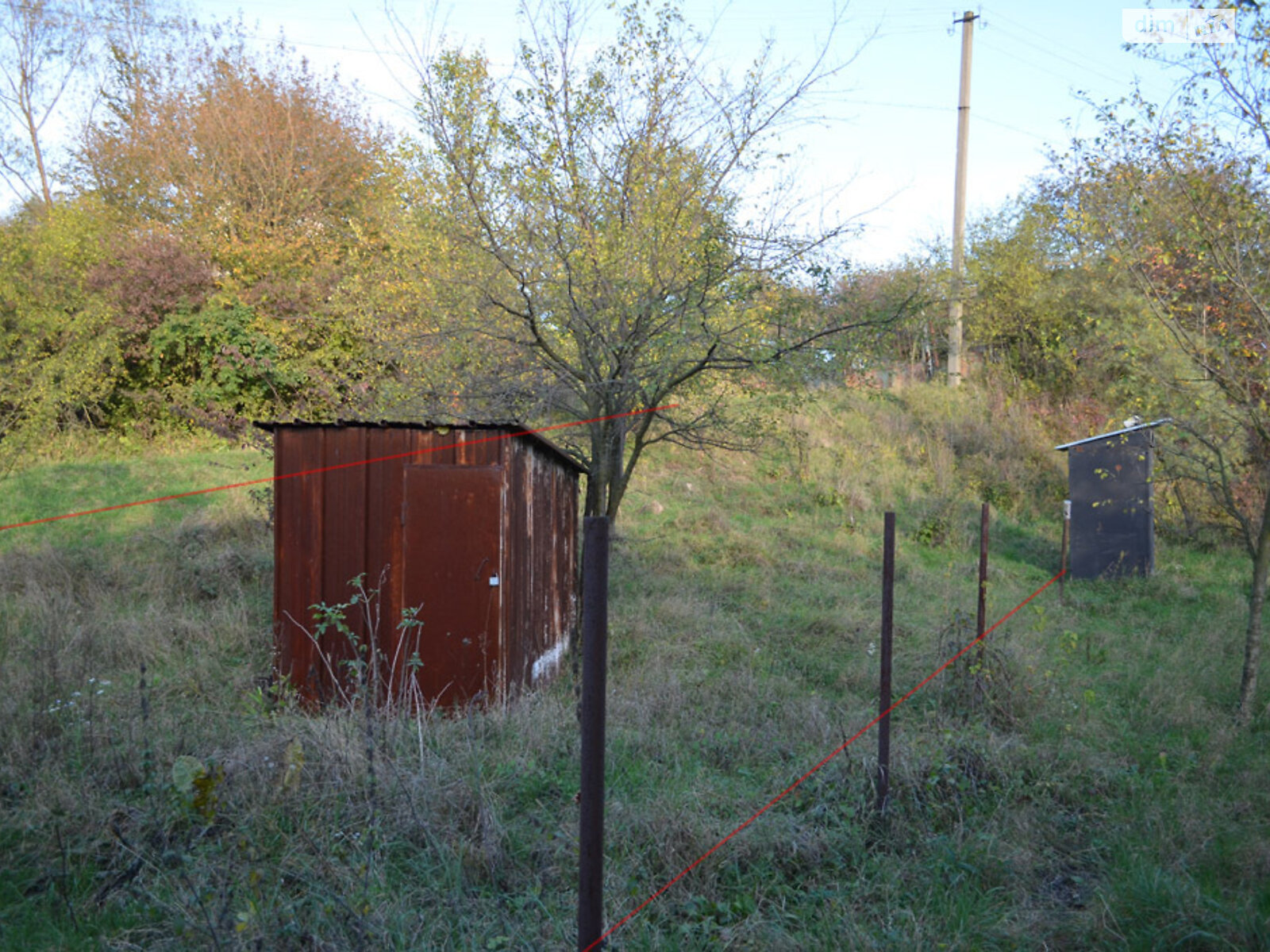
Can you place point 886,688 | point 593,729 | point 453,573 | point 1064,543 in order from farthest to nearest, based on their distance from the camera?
point 1064,543
point 453,573
point 886,688
point 593,729

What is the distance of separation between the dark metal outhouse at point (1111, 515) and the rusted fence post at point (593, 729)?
12.0 meters

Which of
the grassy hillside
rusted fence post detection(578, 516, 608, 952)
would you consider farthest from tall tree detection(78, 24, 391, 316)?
rusted fence post detection(578, 516, 608, 952)

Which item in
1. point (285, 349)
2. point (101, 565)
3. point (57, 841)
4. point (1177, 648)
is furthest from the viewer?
point (285, 349)

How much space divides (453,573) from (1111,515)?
33.7 feet

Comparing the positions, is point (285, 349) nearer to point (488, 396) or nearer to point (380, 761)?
point (488, 396)

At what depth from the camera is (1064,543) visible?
496 inches

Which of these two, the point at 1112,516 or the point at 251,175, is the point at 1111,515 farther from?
the point at 251,175

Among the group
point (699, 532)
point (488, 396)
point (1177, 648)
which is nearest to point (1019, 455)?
point (699, 532)

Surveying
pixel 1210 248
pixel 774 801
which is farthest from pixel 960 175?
pixel 774 801

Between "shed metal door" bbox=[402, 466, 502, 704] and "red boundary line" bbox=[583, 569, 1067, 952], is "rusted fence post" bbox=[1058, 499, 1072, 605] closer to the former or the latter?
"red boundary line" bbox=[583, 569, 1067, 952]

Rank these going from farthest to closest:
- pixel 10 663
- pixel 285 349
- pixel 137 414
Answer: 1. pixel 137 414
2. pixel 285 349
3. pixel 10 663

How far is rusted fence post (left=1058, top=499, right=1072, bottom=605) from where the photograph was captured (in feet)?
39.2

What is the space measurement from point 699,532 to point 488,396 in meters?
6.88

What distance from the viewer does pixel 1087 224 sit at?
7531 millimetres
